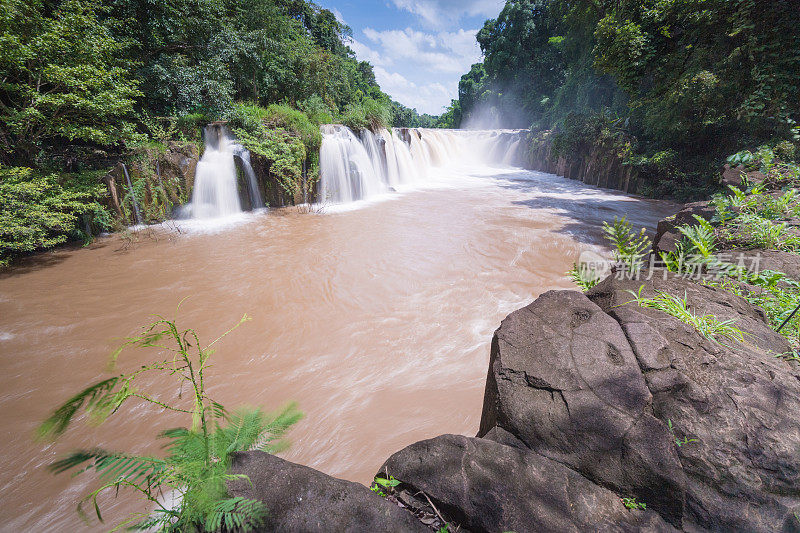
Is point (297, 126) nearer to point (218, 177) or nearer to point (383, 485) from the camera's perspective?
point (218, 177)

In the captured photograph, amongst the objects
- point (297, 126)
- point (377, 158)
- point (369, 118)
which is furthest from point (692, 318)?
point (369, 118)

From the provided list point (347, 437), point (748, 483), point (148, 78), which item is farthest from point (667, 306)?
point (148, 78)

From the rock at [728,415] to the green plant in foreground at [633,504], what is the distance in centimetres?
15

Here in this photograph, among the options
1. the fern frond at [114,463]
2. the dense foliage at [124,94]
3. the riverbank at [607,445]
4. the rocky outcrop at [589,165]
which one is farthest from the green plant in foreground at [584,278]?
the rocky outcrop at [589,165]

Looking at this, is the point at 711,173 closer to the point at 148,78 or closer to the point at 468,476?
the point at 468,476

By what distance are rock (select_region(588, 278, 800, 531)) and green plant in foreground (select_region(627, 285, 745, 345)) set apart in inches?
3.1

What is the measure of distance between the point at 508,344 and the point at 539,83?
39.4 metres

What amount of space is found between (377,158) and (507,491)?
14.6m

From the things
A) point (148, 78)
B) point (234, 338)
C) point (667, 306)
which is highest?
point (148, 78)

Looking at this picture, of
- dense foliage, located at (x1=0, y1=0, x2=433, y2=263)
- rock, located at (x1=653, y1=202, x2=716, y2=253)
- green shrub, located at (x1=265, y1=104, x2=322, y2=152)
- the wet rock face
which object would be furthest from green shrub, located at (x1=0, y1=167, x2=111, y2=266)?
rock, located at (x1=653, y1=202, x2=716, y2=253)

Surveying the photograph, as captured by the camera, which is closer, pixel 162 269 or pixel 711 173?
pixel 162 269

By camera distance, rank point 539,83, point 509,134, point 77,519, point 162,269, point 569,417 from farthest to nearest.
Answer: point 539,83, point 509,134, point 162,269, point 77,519, point 569,417

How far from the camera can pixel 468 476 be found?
1.31 m

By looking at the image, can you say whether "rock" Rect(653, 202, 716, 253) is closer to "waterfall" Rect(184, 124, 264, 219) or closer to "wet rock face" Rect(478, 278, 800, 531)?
"wet rock face" Rect(478, 278, 800, 531)
